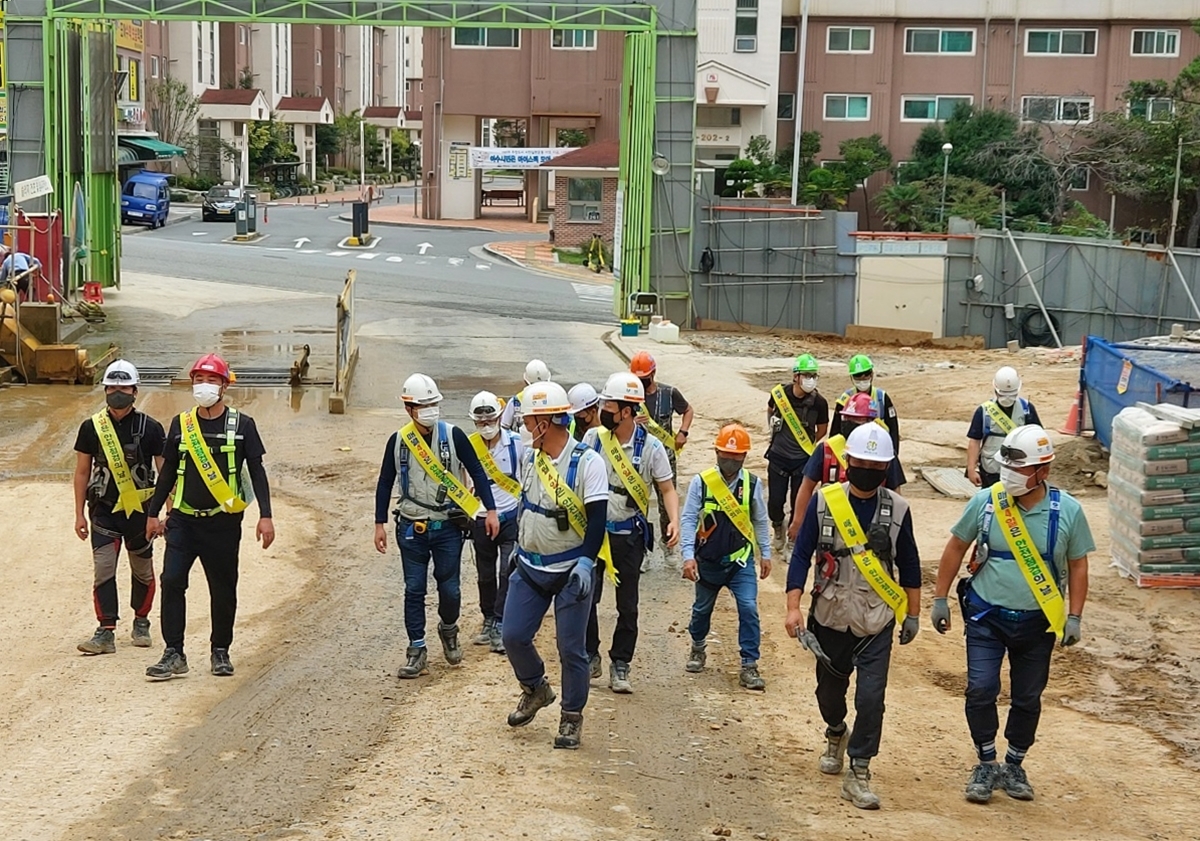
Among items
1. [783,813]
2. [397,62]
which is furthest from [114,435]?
[397,62]

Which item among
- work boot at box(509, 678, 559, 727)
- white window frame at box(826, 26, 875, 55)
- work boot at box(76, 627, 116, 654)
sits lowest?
work boot at box(76, 627, 116, 654)

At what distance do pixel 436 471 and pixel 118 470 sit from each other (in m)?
2.00

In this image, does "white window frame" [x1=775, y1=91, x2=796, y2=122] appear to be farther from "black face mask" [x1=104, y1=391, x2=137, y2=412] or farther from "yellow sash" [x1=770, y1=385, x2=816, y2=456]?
"black face mask" [x1=104, y1=391, x2=137, y2=412]

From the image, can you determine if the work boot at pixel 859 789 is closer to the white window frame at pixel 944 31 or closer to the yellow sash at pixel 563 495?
the yellow sash at pixel 563 495

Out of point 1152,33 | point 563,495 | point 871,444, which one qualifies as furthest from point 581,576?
point 1152,33

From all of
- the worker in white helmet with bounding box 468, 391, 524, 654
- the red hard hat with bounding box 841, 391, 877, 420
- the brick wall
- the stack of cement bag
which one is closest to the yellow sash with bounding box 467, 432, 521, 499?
the worker in white helmet with bounding box 468, 391, 524, 654

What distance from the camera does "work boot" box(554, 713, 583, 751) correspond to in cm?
820

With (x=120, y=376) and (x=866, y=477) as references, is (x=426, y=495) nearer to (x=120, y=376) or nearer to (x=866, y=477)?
(x=120, y=376)

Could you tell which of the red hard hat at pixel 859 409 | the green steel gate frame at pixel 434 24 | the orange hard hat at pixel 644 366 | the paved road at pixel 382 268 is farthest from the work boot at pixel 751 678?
the paved road at pixel 382 268

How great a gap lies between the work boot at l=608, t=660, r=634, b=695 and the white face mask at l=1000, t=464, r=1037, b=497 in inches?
112

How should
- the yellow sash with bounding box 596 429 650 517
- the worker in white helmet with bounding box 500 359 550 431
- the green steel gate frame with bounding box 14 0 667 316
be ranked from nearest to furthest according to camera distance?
the yellow sash with bounding box 596 429 650 517 → the worker in white helmet with bounding box 500 359 550 431 → the green steel gate frame with bounding box 14 0 667 316

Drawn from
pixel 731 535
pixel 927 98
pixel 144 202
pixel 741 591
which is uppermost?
pixel 927 98

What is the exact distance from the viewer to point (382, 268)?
4297 cm

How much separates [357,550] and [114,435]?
4.17 metres
